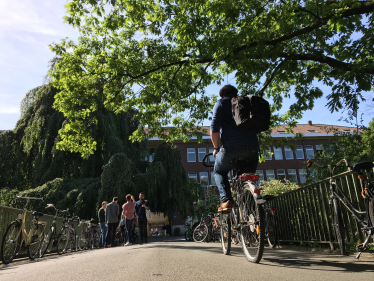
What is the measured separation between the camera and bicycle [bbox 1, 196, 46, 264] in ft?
19.3

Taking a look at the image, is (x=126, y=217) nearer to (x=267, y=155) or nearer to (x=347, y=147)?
(x=267, y=155)

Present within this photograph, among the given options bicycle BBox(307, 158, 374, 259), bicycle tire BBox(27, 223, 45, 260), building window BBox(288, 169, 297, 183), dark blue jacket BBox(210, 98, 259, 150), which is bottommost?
bicycle tire BBox(27, 223, 45, 260)

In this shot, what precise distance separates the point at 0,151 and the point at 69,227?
13332mm

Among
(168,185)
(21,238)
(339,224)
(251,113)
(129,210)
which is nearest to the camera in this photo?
(251,113)

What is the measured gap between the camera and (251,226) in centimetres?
340

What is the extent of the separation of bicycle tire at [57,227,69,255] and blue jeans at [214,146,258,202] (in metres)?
6.46

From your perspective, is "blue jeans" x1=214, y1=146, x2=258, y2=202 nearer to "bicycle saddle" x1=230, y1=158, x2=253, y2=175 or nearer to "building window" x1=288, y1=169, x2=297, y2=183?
"bicycle saddle" x1=230, y1=158, x2=253, y2=175

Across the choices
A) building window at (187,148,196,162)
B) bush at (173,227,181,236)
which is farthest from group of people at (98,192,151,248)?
building window at (187,148,196,162)

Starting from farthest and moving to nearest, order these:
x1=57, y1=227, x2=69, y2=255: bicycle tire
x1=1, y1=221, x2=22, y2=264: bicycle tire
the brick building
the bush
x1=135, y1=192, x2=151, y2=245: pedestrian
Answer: the brick building, the bush, x1=135, y1=192, x2=151, y2=245: pedestrian, x1=57, y1=227, x2=69, y2=255: bicycle tire, x1=1, y1=221, x2=22, y2=264: bicycle tire

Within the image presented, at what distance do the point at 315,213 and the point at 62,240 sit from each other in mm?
6842

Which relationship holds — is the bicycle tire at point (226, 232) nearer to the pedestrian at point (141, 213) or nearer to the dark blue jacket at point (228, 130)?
the dark blue jacket at point (228, 130)

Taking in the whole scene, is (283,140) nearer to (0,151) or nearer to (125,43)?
(125,43)

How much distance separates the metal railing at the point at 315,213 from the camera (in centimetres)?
429

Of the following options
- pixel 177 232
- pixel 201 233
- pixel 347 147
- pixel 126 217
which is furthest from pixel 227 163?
pixel 177 232
